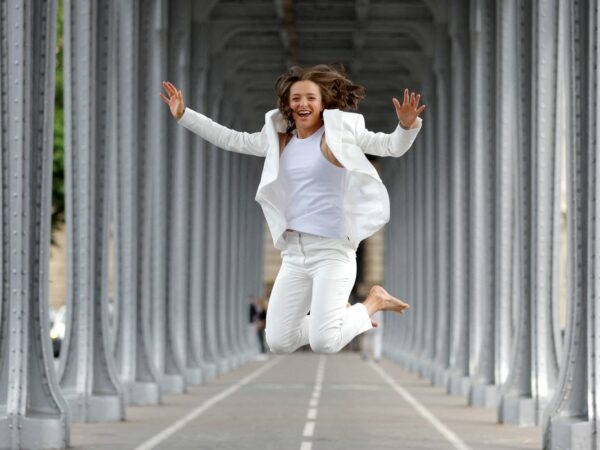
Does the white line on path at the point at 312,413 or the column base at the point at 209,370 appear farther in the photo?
the column base at the point at 209,370

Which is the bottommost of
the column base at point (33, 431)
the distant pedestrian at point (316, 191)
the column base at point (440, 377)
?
the column base at point (440, 377)

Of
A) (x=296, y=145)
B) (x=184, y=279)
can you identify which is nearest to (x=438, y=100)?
(x=184, y=279)

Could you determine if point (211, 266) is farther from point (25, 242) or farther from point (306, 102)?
point (306, 102)

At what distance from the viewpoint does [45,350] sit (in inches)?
657

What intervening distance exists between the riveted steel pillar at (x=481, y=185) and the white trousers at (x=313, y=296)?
16.1m

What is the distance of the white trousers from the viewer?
34.6ft

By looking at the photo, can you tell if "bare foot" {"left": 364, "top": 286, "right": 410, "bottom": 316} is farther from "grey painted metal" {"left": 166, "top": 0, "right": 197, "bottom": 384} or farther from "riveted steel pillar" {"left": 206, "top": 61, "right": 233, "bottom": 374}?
"riveted steel pillar" {"left": 206, "top": 61, "right": 233, "bottom": 374}

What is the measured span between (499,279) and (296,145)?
1561 centimetres

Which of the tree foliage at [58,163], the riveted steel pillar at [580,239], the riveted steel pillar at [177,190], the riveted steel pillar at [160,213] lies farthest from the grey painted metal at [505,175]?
the tree foliage at [58,163]

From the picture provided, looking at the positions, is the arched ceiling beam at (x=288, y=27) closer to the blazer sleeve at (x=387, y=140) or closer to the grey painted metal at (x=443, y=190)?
the grey painted metal at (x=443, y=190)

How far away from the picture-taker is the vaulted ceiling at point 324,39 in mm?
36969

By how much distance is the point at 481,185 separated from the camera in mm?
30219

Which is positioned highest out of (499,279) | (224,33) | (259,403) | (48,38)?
(224,33)

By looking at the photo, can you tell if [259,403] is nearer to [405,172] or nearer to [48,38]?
[48,38]
